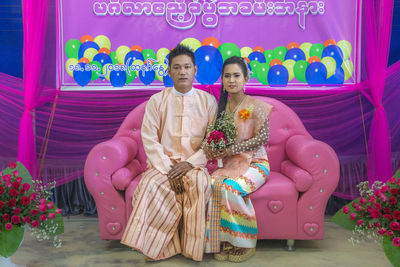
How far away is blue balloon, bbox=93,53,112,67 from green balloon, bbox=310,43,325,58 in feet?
6.18

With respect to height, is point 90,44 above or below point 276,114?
above

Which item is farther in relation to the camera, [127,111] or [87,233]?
[127,111]

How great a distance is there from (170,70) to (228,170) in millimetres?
890

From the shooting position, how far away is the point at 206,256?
276 cm

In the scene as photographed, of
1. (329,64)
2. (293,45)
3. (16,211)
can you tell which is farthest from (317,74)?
(16,211)

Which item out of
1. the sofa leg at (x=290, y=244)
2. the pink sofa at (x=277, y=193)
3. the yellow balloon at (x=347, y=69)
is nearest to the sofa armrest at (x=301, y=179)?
the pink sofa at (x=277, y=193)

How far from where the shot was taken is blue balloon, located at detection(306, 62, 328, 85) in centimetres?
368

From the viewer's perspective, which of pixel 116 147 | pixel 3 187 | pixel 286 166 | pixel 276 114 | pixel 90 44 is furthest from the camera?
pixel 90 44

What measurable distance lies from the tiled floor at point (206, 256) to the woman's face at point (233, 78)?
1.21 metres

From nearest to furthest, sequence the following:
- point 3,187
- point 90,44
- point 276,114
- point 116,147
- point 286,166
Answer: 1. point 3,187
2. point 116,147
3. point 286,166
4. point 276,114
5. point 90,44

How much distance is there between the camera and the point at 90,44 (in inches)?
143

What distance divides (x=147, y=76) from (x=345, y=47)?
187 cm

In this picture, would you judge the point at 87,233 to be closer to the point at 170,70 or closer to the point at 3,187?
the point at 3,187

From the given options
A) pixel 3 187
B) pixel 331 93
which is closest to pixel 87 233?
pixel 3 187
